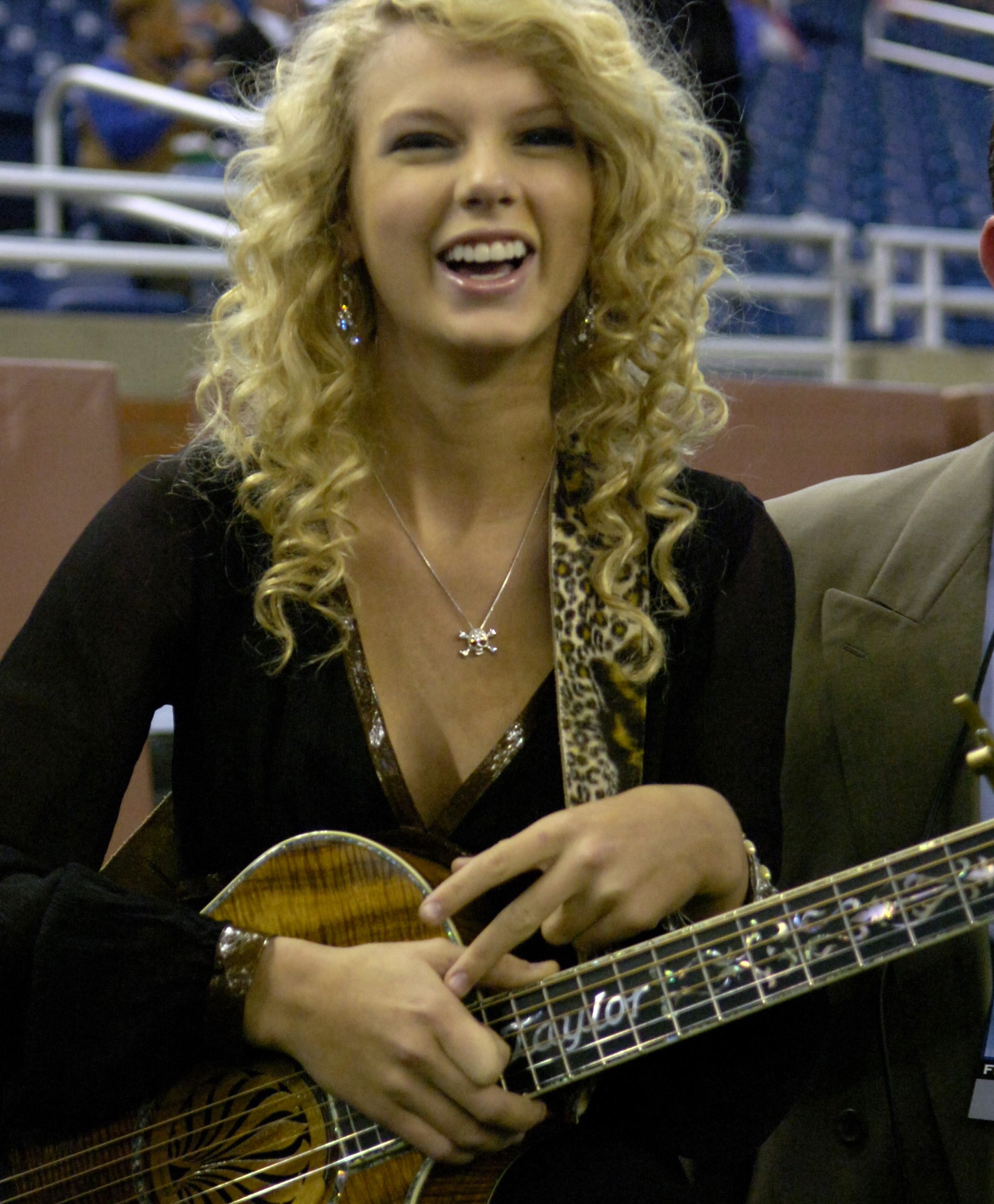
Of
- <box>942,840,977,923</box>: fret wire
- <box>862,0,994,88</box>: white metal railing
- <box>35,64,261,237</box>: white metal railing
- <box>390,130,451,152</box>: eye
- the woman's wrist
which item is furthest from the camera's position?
<box>862,0,994,88</box>: white metal railing

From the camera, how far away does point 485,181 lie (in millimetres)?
1246

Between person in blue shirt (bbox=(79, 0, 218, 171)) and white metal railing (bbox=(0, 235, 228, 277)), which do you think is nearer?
white metal railing (bbox=(0, 235, 228, 277))

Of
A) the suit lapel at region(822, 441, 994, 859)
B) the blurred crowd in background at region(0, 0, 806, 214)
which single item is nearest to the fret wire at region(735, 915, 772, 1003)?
the suit lapel at region(822, 441, 994, 859)

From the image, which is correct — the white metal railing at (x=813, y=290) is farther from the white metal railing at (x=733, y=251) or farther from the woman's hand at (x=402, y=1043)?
the woman's hand at (x=402, y=1043)

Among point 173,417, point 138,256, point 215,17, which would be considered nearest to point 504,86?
point 173,417

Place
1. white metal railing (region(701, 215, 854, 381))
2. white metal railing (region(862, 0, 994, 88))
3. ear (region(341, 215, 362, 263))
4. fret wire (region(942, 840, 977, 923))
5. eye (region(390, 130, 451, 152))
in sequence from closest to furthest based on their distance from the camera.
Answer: fret wire (region(942, 840, 977, 923)) < eye (region(390, 130, 451, 152)) < ear (region(341, 215, 362, 263)) < white metal railing (region(701, 215, 854, 381)) < white metal railing (region(862, 0, 994, 88))

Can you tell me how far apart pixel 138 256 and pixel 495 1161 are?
8.44ft

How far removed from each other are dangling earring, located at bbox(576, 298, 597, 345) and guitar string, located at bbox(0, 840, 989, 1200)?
59 centimetres

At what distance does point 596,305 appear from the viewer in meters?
1.43

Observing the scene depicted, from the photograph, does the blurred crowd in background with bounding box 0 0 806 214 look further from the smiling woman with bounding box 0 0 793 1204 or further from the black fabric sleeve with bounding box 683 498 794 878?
the black fabric sleeve with bounding box 683 498 794 878

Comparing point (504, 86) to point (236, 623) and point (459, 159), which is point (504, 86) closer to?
point (459, 159)

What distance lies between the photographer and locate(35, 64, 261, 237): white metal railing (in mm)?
3391

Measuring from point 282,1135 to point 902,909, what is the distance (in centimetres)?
50

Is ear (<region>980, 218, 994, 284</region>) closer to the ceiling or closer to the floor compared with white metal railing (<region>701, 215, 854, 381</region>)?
closer to the ceiling
